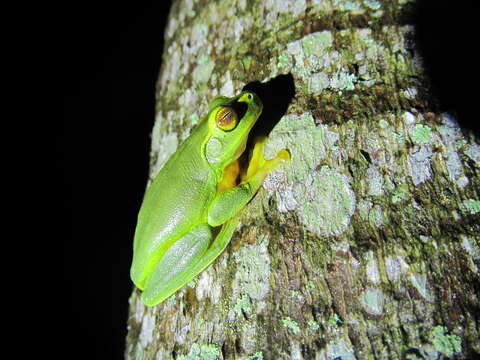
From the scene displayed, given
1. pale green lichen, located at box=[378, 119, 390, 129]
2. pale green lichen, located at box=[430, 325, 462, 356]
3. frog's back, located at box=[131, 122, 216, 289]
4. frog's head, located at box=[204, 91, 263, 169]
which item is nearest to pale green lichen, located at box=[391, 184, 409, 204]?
pale green lichen, located at box=[378, 119, 390, 129]

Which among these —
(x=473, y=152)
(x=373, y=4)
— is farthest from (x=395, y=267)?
(x=373, y=4)

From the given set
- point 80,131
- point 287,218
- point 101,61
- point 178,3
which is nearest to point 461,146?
point 287,218

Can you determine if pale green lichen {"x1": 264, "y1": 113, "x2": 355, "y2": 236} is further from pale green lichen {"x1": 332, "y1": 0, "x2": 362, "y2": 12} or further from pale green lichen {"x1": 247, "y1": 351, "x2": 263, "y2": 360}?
pale green lichen {"x1": 332, "y1": 0, "x2": 362, "y2": 12}

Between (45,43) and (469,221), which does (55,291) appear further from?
(469,221)

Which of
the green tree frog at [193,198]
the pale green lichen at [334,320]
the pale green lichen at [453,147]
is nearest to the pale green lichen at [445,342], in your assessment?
the pale green lichen at [334,320]

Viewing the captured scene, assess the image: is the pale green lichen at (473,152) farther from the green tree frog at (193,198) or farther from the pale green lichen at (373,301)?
the green tree frog at (193,198)

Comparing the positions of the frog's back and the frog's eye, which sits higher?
the frog's eye
